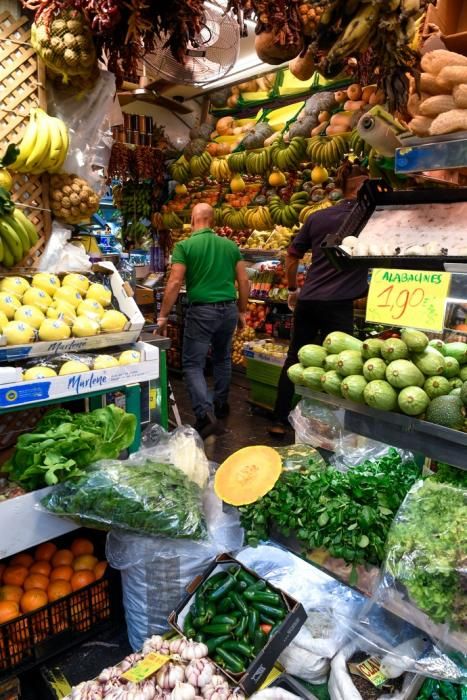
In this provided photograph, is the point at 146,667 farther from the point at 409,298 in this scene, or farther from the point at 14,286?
the point at 14,286

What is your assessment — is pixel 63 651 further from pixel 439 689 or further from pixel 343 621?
pixel 439 689

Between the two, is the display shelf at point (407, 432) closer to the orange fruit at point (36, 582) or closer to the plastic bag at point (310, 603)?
the plastic bag at point (310, 603)

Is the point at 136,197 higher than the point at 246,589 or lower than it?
higher

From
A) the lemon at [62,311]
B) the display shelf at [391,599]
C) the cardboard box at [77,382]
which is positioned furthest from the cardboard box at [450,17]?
the lemon at [62,311]

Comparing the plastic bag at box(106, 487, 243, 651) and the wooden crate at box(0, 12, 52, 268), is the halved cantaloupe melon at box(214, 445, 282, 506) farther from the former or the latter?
the wooden crate at box(0, 12, 52, 268)

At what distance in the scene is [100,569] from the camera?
77.4 inches

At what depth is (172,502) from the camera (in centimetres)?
175

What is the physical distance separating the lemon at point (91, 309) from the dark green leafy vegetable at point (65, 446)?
49 cm

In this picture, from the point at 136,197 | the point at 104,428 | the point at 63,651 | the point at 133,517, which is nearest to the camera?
the point at 133,517

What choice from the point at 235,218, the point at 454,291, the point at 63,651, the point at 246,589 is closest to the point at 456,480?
the point at 454,291

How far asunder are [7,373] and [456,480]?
1.58 m

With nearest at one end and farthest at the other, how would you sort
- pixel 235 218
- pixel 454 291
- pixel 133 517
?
pixel 454 291
pixel 133 517
pixel 235 218

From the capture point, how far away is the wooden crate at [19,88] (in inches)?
107

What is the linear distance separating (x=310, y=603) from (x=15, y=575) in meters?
1.10
